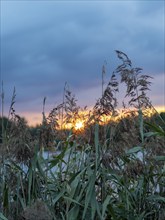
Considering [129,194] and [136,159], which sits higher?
[136,159]

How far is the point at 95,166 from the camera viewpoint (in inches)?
141

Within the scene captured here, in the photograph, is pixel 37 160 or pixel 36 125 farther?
pixel 36 125

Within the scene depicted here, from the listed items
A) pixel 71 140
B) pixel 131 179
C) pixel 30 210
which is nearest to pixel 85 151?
pixel 71 140

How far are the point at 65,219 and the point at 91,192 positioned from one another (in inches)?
11.2

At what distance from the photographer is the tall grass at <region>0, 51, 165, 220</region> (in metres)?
3.60

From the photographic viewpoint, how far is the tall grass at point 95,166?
11.8 ft

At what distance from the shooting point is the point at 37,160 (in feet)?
12.2

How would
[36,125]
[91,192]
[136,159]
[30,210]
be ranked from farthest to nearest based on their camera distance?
1. [36,125]
2. [136,159]
3. [91,192]
4. [30,210]

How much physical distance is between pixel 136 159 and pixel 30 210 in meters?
1.29

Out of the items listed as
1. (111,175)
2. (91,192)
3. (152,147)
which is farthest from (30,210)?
(152,147)

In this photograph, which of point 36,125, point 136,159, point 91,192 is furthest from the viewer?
point 36,125

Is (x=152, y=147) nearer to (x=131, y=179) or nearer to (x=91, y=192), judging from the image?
(x=131, y=179)

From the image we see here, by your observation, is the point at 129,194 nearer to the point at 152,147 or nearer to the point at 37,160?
the point at 152,147

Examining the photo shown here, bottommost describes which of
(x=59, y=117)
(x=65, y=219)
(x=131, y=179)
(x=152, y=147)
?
(x=65, y=219)
